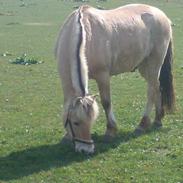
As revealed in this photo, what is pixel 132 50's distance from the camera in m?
10.4

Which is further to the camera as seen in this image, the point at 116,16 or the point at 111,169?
the point at 116,16

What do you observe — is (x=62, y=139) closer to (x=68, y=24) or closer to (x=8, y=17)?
(x=68, y=24)

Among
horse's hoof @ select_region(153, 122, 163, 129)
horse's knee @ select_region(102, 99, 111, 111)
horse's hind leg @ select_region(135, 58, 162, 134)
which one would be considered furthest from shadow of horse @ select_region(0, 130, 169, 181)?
horse's hind leg @ select_region(135, 58, 162, 134)

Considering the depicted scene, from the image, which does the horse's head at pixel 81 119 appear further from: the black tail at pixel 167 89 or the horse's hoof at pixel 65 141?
the black tail at pixel 167 89

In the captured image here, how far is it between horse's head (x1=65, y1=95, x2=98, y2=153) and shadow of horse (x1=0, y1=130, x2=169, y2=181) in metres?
0.45

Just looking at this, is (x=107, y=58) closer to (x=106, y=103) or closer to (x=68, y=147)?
(x=106, y=103)

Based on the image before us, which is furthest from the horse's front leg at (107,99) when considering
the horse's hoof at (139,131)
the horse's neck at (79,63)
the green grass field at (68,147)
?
the horse's neck at (79,63)

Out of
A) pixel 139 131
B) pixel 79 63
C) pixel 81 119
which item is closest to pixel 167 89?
pixel 139 131

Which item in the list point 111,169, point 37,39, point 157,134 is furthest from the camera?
point 37,39

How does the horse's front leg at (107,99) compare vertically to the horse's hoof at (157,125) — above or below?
above

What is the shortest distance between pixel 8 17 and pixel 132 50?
108ft

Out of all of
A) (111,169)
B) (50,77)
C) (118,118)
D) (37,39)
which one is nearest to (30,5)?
(37,39)

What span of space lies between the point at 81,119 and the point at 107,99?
1743 mm

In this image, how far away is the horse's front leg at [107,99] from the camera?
9.63 m
